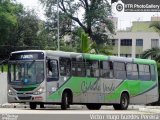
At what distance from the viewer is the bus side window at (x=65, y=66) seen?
Result: 85.8ft

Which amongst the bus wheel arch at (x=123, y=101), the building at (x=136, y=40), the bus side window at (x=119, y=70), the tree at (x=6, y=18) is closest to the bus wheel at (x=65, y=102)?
the bus side window at (x=119, y=70)

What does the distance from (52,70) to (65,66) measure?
0.97 m

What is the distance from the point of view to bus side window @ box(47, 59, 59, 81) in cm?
2560

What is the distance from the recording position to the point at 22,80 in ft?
84.1

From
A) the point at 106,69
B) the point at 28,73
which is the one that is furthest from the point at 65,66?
the point at 106,69

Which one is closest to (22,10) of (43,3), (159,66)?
(43,3)

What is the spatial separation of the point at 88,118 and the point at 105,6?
60262mm

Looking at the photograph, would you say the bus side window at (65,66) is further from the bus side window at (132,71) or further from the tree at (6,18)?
the tree at (6,18)

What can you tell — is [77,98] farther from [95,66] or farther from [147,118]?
[147,118]

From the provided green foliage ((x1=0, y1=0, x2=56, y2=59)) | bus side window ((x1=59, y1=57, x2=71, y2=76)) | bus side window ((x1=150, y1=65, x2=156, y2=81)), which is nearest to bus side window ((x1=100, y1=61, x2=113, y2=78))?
bus side window ((x1=59, y1=57, x2=71, y2=76))

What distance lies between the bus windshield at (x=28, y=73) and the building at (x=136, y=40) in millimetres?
60467

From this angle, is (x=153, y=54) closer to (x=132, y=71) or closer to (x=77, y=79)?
(x=132, y=71)

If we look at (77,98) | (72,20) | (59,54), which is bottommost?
(77,98)

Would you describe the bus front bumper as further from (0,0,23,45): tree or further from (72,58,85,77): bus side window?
(0,0,23,45): tree
